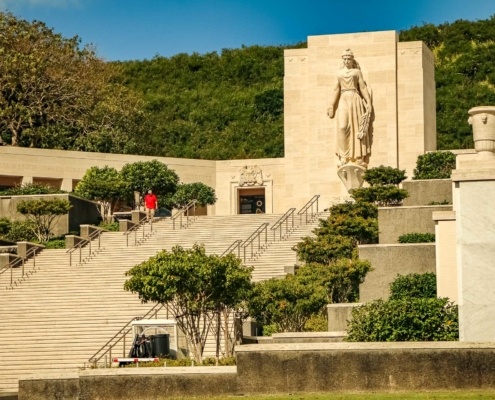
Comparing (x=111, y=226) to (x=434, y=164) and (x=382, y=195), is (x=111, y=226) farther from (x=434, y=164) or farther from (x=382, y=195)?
(x=434, y=164)

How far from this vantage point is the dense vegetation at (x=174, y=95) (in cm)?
5634

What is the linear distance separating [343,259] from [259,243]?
6143 mm

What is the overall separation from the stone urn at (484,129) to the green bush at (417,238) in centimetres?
1051

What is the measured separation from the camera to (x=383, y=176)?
132 feet

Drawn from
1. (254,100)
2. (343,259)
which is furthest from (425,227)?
(254,100)

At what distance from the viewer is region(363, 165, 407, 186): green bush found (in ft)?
132

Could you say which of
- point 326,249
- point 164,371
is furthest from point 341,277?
point 164,371

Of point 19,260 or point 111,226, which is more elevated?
point 111,226

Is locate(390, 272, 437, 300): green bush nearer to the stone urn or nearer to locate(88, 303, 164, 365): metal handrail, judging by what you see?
locate(88, 303, 164, 365): metal handrail

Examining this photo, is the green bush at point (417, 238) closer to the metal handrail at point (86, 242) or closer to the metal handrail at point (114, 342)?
the metal handrail at point (114, 342)

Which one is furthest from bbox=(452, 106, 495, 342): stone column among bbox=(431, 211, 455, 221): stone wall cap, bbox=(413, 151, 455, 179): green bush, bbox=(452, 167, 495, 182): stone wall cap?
bbox=(413, 151, 455, 179): green bush

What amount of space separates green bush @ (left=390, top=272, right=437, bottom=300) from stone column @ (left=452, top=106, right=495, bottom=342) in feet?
26.1

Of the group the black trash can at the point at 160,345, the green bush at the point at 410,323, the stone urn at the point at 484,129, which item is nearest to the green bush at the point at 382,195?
the black trash can at the point at 160,345

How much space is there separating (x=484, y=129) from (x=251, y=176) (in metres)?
28.1
